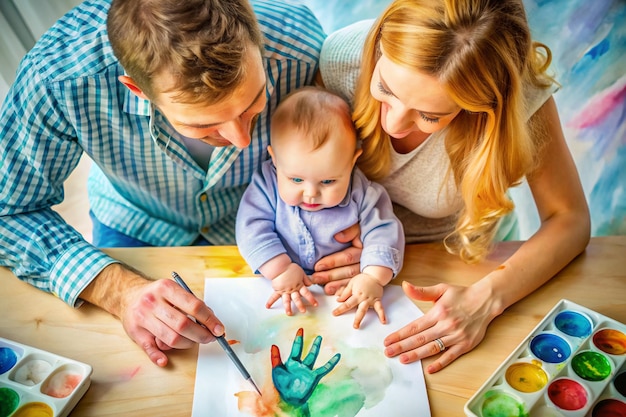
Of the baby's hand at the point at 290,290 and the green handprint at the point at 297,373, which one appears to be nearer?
the green handprint at the point at 297,373

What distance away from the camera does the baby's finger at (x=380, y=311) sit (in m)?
1.10

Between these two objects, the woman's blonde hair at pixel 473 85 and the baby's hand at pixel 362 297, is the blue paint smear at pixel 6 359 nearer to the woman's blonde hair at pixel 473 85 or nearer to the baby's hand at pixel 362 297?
the baby's hand at pixel 362 297

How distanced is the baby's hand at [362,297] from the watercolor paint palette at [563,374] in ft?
0.80

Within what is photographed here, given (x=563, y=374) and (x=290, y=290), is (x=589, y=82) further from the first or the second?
(x=290, y=290)

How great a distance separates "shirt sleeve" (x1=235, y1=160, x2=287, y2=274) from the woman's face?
0.94ft

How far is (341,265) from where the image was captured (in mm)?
1216

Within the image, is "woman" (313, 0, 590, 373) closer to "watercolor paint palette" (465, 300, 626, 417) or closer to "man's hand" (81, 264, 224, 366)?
"watercolor paint palette" (465, 300, 626, 417)

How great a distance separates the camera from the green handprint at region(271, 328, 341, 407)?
98 cm

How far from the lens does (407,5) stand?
40.2 inches

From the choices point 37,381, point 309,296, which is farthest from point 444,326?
point 37,381

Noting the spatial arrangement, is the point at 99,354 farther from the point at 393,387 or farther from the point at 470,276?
the point at 470,276

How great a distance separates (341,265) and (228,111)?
1.36 feet

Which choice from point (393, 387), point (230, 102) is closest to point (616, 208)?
point (393, 387)

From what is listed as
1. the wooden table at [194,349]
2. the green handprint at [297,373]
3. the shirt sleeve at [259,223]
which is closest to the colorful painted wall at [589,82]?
the wooden table at [194,349]
